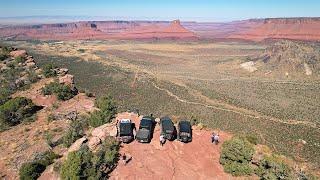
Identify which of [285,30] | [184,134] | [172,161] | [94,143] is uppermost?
[285,30]

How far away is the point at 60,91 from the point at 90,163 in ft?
63.8

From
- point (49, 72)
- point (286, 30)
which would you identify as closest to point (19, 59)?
point (49, 72)

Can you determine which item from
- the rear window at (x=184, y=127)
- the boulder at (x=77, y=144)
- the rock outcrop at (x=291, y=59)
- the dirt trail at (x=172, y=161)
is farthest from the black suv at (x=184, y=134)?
the rock outcrop at (x=291, y=59)

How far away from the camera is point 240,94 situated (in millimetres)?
64250

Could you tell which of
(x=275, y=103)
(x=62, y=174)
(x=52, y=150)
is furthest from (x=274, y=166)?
(x=275, y=103)

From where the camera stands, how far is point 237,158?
24.4 m

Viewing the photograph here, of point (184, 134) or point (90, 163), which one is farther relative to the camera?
point (184, 134)

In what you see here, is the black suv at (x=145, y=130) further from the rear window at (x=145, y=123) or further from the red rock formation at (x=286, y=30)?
the red rock formation at (x=286, y=30)

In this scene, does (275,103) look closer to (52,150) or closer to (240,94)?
(240,94)

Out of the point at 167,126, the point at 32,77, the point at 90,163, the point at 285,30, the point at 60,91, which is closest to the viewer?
the point at 90,163

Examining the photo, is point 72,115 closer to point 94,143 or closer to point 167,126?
point 94,143

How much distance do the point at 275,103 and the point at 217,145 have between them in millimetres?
34598

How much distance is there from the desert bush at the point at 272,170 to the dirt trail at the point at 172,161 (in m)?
2.03

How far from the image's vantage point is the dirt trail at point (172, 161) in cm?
2328
